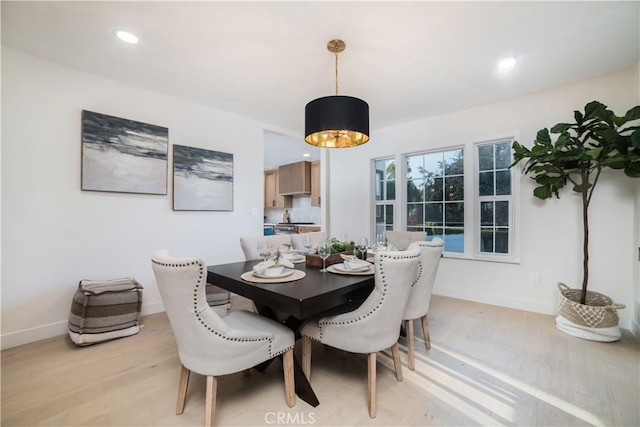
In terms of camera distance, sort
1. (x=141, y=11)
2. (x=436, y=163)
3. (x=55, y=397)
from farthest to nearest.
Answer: (x=436, y=163) < (x=141, y=11) < (x=55, y=397)

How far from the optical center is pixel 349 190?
489 centimetres

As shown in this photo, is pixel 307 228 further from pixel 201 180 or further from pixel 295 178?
pixel 201 180

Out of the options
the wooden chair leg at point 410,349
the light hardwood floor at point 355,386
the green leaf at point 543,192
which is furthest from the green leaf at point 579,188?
the wooden chair leg at point 410,349

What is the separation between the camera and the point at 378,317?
1.57 metres

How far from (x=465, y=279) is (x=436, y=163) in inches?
65.4

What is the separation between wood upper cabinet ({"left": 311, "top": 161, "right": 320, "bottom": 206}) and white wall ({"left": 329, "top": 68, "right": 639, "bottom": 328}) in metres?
2.77

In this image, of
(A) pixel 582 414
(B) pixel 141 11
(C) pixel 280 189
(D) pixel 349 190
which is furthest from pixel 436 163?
(C) pixel 280 189

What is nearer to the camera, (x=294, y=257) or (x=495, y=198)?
(x=294, y=257)

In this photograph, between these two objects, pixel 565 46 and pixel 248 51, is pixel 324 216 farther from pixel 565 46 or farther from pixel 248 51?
pixel 565 46

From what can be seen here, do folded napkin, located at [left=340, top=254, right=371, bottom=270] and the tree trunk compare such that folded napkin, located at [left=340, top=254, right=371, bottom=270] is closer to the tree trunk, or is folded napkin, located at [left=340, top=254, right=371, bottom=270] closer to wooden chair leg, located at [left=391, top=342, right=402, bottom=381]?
wooden chair leg, located at [left=391, top=342, right=402, bottom=381]

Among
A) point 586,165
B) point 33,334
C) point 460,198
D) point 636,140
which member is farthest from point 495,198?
point 33,334

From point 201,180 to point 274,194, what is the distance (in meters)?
4.37

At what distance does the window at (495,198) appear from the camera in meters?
3.45

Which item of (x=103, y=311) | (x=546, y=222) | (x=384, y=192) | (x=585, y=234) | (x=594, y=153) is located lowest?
(x=103, y=311)
